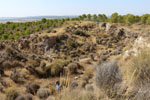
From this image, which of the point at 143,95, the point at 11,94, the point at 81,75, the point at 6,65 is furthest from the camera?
the point at 6,65

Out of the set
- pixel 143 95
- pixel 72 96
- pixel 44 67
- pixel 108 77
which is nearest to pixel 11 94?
pixel 44 67

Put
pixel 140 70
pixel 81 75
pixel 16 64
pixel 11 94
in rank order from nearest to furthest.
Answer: pixel 140 70, pixel 11 94, pixel 81 75, pixel 16 64

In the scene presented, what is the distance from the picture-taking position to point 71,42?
25016 millimetres

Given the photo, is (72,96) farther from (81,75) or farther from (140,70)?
(81,75)

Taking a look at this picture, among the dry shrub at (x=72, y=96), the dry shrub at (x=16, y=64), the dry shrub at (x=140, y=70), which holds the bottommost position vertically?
the dry shrub at (x=16, y=64)

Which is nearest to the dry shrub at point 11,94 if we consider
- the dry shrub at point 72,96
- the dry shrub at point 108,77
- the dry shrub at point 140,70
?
the dry shrub at point 72,96

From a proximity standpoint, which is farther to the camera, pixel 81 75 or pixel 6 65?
pixel 6 65

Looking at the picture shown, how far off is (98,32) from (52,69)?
26.7 metres

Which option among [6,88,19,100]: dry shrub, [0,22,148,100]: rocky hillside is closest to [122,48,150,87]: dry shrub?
[0,22,148,100]: rocky hillside

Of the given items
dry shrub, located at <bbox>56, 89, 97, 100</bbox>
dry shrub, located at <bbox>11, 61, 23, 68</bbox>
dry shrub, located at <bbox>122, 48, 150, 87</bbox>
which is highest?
dry shrub, located at <bbox>122, 48, 150, 87</bbox>

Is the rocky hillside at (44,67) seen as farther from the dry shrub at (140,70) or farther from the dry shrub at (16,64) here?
the dry shrub at (140,70)

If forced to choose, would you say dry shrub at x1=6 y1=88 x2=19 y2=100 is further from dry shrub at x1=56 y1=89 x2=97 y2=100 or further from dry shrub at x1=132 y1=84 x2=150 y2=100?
dry shrub at x1=132 y1=84 x2=150 y2=100

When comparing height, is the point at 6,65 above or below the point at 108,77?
below

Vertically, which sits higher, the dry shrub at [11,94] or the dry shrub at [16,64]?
the dry shrub at [16,64]
